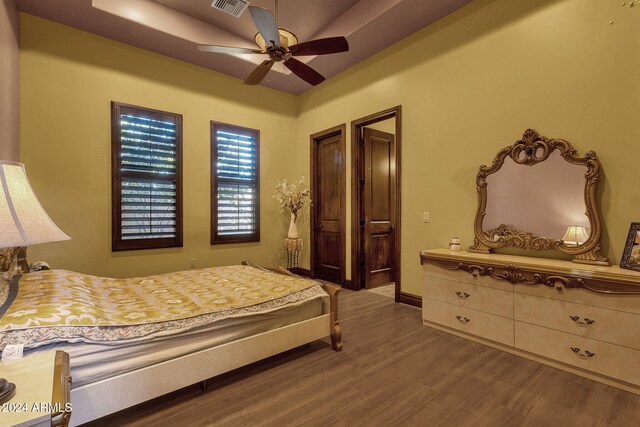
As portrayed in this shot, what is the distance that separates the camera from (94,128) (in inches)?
147

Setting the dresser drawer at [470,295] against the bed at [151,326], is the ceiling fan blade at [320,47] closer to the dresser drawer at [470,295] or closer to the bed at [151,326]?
the bed at [151,326]

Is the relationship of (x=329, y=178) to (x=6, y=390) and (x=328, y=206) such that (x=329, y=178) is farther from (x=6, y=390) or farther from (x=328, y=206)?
(x=6, y=390)

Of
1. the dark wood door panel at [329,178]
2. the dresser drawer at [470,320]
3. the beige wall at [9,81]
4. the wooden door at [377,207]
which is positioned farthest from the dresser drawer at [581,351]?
the beige wall at [9,81]

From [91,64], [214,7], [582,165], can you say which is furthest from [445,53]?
[91,64]

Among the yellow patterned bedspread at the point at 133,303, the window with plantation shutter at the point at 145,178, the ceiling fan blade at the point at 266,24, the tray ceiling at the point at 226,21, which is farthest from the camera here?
the window with plantation shutter at the point at 145,178

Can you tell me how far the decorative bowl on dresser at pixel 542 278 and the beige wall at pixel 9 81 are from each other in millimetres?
4134

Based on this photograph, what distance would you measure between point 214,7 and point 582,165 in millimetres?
4137

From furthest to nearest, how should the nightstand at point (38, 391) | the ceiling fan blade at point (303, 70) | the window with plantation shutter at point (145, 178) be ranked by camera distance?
the window with plantation shutter at point (145, 178) < the ceiling fan blade at point (303, 70) < the nightstand at point (38, 391)

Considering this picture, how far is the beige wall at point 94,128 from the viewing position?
3.42 meters

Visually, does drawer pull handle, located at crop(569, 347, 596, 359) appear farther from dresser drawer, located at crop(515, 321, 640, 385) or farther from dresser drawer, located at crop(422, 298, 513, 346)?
dresser drawer, located at crop(422, 298, 513, 346)

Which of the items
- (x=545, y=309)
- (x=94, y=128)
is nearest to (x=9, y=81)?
(x=94, y=128)

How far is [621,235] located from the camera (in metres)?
2.40

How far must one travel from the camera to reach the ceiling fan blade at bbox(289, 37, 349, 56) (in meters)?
2.77

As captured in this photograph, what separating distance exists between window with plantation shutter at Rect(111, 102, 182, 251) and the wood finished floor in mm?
2582
